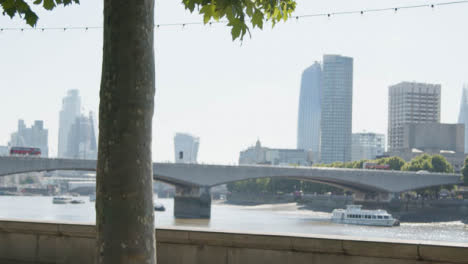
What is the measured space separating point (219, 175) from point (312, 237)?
6961cm

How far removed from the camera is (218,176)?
76.9 m

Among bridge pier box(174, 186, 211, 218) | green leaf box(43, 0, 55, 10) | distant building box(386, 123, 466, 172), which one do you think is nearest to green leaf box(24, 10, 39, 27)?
green leaf box(43, 0, 55, 10)

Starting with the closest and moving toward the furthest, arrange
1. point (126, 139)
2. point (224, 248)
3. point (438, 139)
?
point (126, 139) < point (224, 248) < point (438, 139)

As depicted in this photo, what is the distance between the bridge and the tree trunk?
63.9 metres

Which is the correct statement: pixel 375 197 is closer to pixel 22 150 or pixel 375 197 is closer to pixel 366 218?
pixel 366 218

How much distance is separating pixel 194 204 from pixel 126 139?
7286 cm

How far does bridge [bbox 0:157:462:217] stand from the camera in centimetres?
6806

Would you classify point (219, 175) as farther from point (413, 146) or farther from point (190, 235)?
point (413, 146)

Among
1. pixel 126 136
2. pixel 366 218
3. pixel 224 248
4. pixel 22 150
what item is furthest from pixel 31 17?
pixel 22 150

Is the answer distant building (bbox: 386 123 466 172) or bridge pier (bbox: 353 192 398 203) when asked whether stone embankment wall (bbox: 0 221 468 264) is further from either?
distant building (bbox: 386 123 466 172)

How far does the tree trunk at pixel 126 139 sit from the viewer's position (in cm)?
429

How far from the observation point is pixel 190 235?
7941mm

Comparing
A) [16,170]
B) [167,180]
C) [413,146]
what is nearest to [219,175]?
[167,180]

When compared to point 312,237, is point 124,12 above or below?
above
